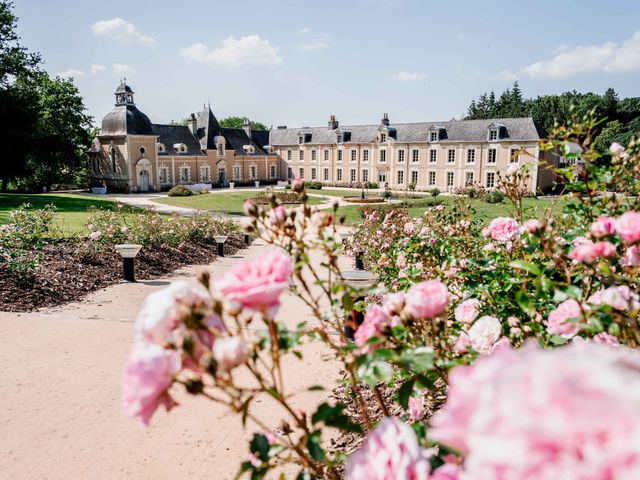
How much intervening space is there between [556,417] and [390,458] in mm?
486

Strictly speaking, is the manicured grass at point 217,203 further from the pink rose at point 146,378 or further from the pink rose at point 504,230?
the pink rose at point 146,378

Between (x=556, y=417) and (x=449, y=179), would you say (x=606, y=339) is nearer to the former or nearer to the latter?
(x=556, y=417)

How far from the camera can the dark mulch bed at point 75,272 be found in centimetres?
805

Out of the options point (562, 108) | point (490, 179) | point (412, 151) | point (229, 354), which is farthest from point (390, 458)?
point (562, 108)

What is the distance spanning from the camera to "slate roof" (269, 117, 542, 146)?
121 feet

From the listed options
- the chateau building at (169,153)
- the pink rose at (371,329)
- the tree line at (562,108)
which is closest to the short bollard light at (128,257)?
the pink rose at (371,329)

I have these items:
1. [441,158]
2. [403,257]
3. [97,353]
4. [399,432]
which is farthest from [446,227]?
[441,158]

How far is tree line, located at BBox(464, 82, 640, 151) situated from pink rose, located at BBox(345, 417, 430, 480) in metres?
61.4

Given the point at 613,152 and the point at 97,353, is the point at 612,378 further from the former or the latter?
the point at 97,353

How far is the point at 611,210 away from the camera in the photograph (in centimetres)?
262

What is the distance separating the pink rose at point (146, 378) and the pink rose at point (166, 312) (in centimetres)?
5

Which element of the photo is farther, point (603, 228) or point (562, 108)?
point (562, 108)

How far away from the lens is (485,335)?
1826 millimetres

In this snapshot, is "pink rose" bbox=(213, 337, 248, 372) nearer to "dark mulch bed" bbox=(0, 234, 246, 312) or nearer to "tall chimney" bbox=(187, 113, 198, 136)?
"dark mulch bed" bbox=(0, 234, 246, 312)
